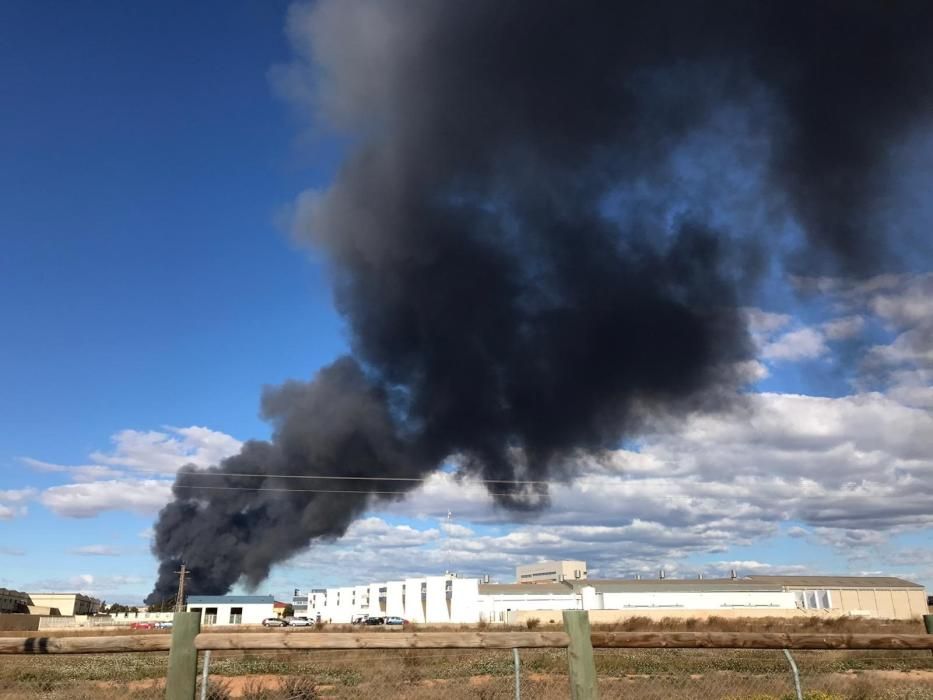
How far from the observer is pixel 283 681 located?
12234mm

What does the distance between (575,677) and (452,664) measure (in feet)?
56.4

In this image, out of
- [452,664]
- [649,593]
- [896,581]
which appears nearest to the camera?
[452,664]

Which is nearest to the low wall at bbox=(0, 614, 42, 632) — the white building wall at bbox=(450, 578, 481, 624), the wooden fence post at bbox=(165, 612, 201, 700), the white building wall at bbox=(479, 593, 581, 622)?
the white building wall at bbox=(450, 578, 481, 624)

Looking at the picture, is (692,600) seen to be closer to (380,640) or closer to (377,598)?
(377,598)

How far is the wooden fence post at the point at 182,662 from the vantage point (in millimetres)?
5944

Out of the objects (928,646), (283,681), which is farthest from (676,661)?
(928,646)

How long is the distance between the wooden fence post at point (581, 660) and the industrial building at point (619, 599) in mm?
74284

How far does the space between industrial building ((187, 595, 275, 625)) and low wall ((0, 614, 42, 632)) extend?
691 inches

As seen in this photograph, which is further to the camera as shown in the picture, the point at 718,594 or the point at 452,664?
the point at 718,594

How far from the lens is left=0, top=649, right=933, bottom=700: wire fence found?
11188 millimetres

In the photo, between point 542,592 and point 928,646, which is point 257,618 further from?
point 928,646

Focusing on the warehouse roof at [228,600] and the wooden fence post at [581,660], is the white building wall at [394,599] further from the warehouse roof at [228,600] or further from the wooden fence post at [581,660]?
the wooden fence post at [581,660]

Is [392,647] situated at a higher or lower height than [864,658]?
higher

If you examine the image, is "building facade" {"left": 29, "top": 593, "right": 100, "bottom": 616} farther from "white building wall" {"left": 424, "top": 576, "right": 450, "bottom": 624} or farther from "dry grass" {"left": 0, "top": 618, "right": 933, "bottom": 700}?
"dry grass" {"left": 0, "top": 618, "right": 933, "bottom": 700}
